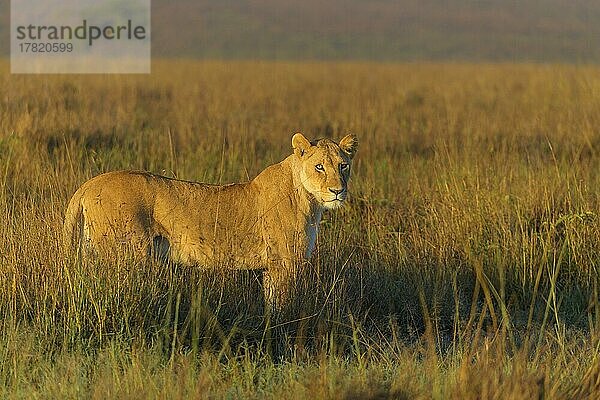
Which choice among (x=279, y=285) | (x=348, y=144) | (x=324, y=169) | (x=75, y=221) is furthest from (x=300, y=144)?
(x=75, y=221)

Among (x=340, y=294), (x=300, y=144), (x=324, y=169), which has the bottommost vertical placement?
(x=340, y=294)

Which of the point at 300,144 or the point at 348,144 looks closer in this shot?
the point at 300,144

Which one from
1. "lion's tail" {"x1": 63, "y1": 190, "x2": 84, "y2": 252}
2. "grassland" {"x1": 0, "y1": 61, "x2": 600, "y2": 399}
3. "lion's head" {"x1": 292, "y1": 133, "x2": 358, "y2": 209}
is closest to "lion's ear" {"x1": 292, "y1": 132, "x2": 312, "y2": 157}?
"lion's head" {"x1": 292, "y1": 133, "x2": 358, "y2": 209}

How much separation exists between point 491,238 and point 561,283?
63 centimetres

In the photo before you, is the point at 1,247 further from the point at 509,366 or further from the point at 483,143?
the point at 483,143

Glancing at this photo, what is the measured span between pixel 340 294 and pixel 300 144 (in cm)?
97

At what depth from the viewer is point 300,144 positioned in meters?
6.19

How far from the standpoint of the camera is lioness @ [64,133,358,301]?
592 cm

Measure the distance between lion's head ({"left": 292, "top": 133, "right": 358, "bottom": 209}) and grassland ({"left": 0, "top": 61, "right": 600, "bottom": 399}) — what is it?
1.46 ft

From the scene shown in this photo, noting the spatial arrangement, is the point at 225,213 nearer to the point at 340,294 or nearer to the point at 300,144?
the point at 300,144

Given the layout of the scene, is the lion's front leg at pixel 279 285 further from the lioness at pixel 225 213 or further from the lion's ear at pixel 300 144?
the lion's ear at pixel 300 144

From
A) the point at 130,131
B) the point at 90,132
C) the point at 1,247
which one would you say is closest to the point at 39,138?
the point at 90,132

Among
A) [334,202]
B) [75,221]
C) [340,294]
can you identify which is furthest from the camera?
[340,294]

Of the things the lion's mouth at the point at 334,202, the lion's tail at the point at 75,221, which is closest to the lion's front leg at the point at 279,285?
the lion's mouth at the point at 334,202
